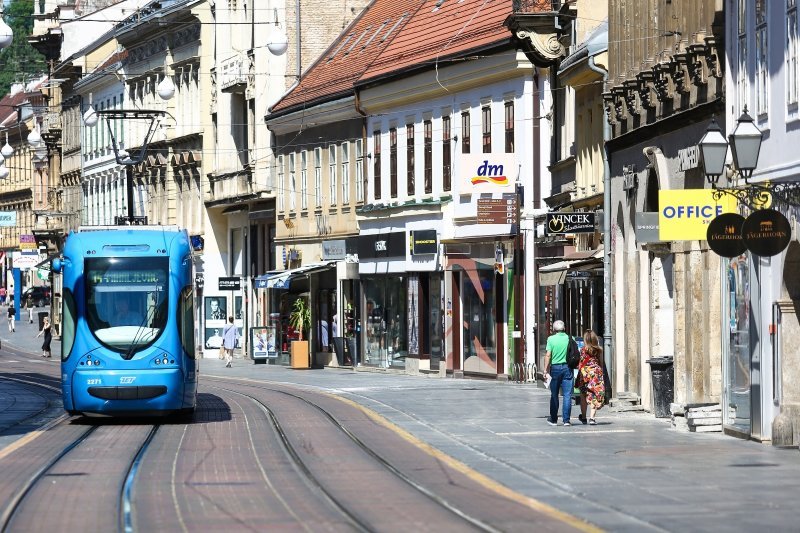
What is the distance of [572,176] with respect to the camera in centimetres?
4275

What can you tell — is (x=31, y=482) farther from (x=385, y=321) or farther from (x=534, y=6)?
(x=385, y=321)

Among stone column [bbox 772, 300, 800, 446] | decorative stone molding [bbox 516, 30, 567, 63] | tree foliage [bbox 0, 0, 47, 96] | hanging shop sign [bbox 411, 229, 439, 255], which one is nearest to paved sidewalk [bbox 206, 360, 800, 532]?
stone column [bbox 772, 300, 800, 446]

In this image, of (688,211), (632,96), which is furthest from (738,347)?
(632,96)

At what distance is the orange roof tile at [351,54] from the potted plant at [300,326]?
6986mm

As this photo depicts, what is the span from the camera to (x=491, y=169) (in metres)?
46.5

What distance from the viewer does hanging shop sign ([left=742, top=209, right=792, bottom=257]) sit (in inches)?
832

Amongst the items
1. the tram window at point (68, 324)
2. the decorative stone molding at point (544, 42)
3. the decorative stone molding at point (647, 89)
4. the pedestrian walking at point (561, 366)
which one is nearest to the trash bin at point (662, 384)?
the pedestrian walking at point (561, 366)

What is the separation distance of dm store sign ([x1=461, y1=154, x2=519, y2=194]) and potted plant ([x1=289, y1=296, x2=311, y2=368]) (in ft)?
51.6

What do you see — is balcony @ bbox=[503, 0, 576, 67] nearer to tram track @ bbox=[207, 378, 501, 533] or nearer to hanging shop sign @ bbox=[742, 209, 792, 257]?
tram track @ bbox=[207, 378, 501, 533]

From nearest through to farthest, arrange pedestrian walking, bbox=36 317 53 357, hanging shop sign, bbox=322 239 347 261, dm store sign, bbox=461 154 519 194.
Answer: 1. dm store sign, bbox=461 154 519 194
2. hanging shop sign, bbox=322 239 347 261
3. pedestrian walking, bbox=36 317 53 357

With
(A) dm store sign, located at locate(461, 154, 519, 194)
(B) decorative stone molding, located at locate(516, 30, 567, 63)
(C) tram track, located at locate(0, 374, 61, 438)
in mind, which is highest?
(B) decorative stone molding, located at locate(516, 30, 567, 63)

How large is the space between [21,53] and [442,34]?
83918 mm

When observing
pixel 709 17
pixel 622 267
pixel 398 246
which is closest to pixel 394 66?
pixel 398 246

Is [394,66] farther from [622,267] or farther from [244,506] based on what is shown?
[244,506]
